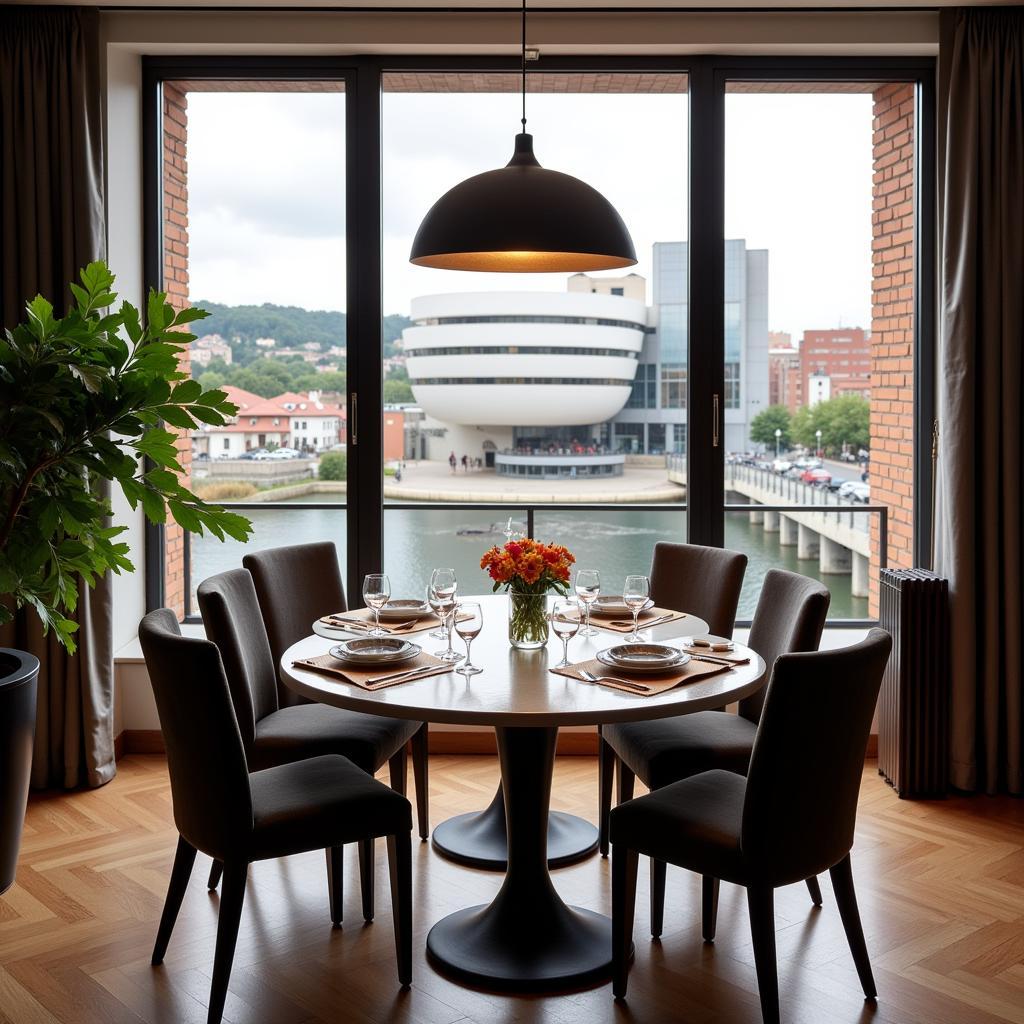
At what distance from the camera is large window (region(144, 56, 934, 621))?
15.0ft

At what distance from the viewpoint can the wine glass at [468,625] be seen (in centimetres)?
280

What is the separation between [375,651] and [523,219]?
3.67 feet

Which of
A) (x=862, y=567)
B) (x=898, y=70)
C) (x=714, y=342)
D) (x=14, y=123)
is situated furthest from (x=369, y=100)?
(x=862, y=567)

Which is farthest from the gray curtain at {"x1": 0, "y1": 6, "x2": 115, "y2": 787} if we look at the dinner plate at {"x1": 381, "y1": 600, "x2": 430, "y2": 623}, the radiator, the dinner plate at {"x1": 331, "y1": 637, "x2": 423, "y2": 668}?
the radiator

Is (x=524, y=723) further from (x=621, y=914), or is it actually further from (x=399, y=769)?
(x=399, y=769)

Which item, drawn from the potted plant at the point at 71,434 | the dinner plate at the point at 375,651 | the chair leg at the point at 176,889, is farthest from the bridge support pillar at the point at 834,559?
the chair leg at the point at 176,889

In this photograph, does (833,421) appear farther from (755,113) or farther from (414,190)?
(414,190)

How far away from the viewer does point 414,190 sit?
464 centimetres

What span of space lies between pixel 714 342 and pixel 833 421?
0.58 meters

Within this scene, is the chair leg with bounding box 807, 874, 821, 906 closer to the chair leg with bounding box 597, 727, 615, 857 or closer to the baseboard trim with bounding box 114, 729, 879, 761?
the chair leg with bounding box 597, 727, 615, 857

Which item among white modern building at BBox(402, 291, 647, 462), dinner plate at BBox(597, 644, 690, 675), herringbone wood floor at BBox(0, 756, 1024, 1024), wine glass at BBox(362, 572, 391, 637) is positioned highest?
white modern building at BBox(402, 291, 647, 462)

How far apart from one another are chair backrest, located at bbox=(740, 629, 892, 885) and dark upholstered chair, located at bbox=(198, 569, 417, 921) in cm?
104

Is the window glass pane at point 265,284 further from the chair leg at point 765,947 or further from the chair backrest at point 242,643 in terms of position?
the chair leg at point 765,947

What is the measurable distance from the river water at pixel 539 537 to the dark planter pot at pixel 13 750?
159cm
